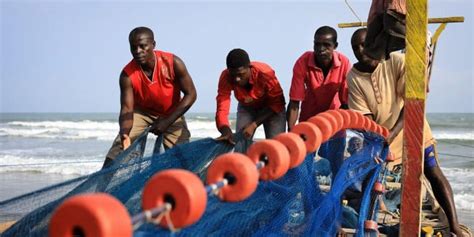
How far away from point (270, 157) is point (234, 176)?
0.36m

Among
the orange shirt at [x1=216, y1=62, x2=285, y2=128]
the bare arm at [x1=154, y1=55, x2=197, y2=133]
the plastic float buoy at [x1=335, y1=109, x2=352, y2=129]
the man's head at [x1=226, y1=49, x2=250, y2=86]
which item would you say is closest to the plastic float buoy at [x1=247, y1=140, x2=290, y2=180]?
the plastic float buoy at [x1=335, y1=109, x2=352, y2=129]

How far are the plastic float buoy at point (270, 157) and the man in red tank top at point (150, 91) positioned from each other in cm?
328

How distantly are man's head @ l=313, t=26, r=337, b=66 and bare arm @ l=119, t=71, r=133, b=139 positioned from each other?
6.15ft

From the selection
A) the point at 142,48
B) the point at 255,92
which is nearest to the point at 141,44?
the point at 142,48

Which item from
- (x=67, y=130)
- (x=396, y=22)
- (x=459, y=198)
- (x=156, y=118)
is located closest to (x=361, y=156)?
(x=396, y=22)

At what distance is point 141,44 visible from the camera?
18.5ft

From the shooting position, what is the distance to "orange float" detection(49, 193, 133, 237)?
54.0 inches

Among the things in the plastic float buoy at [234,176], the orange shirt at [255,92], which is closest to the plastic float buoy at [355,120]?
the plastic float buoy at [234,176]

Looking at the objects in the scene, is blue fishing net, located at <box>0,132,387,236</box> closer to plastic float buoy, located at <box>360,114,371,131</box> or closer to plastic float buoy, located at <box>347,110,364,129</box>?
plastic float buoy, located at <box>360,114,371,131</box>

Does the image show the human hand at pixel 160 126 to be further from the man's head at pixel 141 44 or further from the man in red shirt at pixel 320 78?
the man in red shirt at pixel 320 78

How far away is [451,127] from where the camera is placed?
3127cm

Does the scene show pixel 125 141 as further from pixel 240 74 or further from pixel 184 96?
pixel 240 74

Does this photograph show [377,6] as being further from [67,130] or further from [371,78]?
[67,130]

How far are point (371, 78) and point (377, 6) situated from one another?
1.63m
